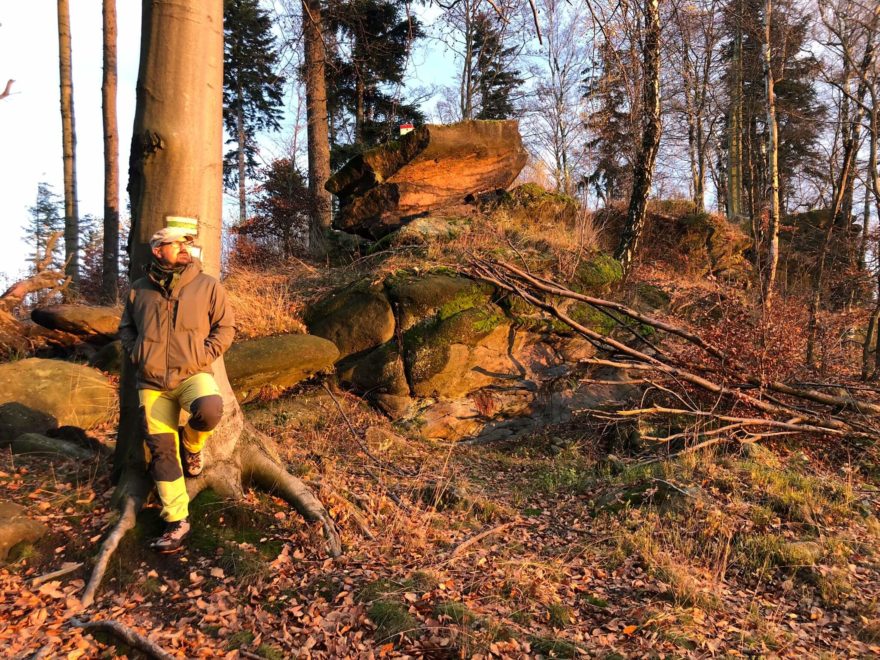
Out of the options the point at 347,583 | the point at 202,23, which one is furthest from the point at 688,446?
the point at 202,23

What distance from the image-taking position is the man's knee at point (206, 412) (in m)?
3.36

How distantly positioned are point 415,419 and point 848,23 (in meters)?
11.9

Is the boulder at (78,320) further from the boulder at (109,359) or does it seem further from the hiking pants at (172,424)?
the hiking pants at (172,424)

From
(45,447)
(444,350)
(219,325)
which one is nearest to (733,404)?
(444,350)

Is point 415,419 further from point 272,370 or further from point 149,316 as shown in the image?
point 149,316

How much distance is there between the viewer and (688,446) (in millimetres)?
5902

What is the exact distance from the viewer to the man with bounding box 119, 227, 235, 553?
337cm

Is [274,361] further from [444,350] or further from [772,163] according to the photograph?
[772,163]

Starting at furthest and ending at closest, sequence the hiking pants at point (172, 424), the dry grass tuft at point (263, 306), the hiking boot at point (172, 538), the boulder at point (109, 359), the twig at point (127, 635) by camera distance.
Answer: the dry grass tuft at point (263, 306), the boulder at point (109, 359), the hiking pants at point (172, 424), the hiking boot at point (172, 538), the twig at point (127, 635)

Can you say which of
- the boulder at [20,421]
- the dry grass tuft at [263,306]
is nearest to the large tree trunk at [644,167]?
the dry grass tuft at [263,306]

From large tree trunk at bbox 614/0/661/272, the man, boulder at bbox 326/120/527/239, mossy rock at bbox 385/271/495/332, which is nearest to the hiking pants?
the man

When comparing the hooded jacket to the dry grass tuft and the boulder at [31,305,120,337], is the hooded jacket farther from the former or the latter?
the boulder at [31,305,120,337]

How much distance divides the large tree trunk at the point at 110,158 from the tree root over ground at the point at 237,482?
33.9 feet

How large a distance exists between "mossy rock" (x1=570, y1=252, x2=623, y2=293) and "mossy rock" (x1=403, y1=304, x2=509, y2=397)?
2.16 metres
